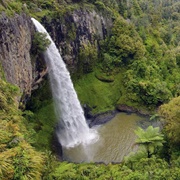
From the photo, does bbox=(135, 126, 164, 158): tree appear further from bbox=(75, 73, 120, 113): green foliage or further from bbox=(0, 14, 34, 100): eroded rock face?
bbox=(75, 73, 120, 113): green foliage

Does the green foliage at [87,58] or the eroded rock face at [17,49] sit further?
the green foliage at [87,58]

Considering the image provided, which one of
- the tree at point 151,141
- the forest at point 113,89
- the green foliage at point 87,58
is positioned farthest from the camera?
the green foliage at point 87,58

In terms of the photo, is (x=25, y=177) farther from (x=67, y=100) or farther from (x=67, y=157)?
(x=67, y=100)

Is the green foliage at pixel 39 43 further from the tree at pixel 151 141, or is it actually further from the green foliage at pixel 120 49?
the green foliage at pixel 120 49

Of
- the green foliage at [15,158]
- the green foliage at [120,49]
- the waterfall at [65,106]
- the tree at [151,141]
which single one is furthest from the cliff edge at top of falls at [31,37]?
the tree at [151,141]

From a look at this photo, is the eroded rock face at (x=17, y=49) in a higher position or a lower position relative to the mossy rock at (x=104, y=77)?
higher

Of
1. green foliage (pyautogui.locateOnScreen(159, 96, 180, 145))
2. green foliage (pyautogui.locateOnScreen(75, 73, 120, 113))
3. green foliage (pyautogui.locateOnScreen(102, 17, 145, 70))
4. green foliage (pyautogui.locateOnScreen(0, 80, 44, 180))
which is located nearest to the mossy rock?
green foliage (pyautogui.locateOnScreen(75, 73, 120, 113))

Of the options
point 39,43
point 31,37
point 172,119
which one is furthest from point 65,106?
point 172,119
